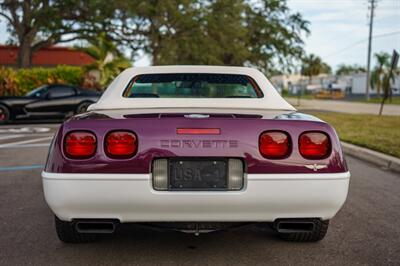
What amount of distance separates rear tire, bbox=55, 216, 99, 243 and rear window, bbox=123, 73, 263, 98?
56.0 inches

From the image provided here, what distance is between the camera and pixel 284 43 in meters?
35.7

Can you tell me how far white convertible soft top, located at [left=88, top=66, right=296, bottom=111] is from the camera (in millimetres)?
3248

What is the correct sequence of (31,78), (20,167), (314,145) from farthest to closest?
(31,78) < (20,167) < (314,145)

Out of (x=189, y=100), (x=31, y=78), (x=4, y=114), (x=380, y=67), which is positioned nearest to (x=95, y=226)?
(x=189, y=100)

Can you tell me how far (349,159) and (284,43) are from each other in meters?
29.4

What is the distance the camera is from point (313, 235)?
3232 millimetres

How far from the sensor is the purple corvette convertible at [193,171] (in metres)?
2.65

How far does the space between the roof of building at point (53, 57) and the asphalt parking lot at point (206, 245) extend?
33.2 m

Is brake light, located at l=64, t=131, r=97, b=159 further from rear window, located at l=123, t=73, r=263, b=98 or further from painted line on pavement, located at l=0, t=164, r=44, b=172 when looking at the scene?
painted line on pavement, located at l=0, t=164, r=44, b=172

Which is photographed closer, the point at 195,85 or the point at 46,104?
the point at 195,85

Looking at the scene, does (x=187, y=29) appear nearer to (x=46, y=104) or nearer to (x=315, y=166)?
(x=46, y=104)

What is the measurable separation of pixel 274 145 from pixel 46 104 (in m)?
12.4

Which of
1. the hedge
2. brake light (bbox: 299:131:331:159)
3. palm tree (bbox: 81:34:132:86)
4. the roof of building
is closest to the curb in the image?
brake light (bbox: 299:131:331:159)

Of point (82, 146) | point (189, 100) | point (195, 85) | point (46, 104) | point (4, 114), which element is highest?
point (195, 85)
